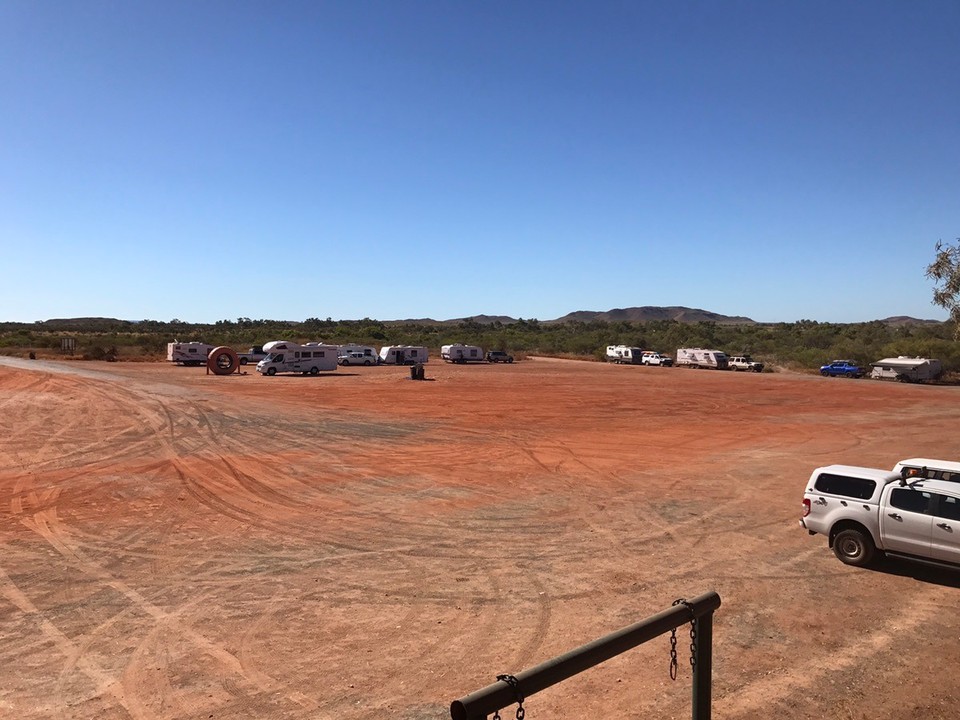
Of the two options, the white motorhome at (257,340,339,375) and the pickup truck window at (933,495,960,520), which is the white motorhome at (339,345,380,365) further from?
the pickup truck window at (933,495,960,520)

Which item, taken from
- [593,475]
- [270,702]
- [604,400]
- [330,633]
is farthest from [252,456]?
[604,400]

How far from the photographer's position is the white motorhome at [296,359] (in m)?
59.8

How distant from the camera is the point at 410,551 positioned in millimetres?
13086

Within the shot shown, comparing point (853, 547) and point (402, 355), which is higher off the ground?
point (402, 355)

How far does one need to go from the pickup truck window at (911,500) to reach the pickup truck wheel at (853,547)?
84 cm

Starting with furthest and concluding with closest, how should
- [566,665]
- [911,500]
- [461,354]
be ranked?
[461,354] → [911,500] → [566,665]

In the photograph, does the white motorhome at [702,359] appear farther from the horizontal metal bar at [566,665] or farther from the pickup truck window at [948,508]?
the horizontal metal bar at [566,665]

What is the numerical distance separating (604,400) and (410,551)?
30758mm

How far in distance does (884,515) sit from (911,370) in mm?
58595

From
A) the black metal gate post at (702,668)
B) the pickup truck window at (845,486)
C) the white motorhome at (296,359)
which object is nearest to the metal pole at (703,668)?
the black metal gate post at (702,668)

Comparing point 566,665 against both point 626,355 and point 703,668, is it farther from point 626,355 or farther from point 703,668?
point 626,355

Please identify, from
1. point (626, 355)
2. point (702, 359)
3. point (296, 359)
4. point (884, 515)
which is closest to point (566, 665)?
point (884, 515)

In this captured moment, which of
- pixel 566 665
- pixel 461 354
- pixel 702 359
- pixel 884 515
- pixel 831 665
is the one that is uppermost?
pixel 461 354

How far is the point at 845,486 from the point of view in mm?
12883
